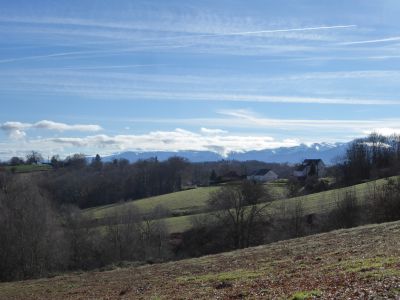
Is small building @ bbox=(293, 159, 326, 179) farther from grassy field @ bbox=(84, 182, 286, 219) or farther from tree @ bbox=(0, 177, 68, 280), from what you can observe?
tree @ bbox=(0, 177, 68, 280)

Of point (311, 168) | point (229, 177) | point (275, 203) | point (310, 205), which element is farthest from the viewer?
point (311, 168)

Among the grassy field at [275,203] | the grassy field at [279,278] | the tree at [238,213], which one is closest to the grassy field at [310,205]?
the grassy field at [275,203]

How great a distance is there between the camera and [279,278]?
19.5 m

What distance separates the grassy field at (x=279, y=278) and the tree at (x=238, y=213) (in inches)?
1370

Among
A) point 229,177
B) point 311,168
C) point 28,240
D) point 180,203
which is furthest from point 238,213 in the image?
point 311,168

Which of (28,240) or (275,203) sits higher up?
(275,203)

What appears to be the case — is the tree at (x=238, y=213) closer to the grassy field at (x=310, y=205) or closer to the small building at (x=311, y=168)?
the grassy field at (x=310, y=205)

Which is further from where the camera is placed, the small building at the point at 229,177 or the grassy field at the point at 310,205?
the small building at the point at 229,177

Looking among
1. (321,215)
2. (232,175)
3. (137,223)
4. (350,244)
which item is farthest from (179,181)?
(350,244)

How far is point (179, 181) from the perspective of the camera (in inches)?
6319

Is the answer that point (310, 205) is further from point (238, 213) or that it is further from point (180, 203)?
point (180, 203)

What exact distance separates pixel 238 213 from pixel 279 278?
49.6m

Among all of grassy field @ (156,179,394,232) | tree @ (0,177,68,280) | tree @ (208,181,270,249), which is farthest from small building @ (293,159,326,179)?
tree @ (0,177,68,280)

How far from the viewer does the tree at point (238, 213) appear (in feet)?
224
